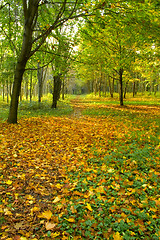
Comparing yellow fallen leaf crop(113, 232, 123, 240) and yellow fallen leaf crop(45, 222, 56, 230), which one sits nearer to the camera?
yellow fallen leaf crop(113, 232, 123, 240)

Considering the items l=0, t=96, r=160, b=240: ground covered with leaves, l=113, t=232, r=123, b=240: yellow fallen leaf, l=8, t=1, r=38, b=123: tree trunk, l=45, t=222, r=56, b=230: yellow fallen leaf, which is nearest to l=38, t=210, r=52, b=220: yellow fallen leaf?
l=0, t=96, r=160, b=240: ground covered with leaves

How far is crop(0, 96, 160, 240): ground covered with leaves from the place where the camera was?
9.12ft

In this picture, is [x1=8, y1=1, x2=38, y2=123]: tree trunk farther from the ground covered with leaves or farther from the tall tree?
the ground covered with leaves

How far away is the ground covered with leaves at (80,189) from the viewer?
2.78 m

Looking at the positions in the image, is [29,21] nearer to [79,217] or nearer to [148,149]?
[148,149]

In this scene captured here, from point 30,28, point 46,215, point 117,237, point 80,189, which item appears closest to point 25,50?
point 30,28

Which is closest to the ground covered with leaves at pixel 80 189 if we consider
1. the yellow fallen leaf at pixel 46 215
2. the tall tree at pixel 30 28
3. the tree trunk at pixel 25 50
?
the yellow fallen leaf at pixel 46 215

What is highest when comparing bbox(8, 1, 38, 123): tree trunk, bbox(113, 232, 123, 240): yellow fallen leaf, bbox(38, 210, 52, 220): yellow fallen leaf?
bbox(8, 1, 38, 123): tree trunk

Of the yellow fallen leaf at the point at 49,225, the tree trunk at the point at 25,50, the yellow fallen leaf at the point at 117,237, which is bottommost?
the yellow fallen leaf at the point at 49,225

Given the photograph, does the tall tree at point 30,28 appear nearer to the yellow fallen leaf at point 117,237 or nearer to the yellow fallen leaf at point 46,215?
the yellow fallen leaf at point 46,215

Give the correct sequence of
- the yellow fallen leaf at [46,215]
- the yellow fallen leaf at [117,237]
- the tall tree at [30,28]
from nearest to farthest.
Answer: the yellow fallen leaf at [117,237]
the yellow fallen leaf at [46,215]
the tall tree at [30,28]

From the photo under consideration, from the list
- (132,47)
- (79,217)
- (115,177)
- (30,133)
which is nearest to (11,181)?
(79,217)

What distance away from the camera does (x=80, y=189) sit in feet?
12.9

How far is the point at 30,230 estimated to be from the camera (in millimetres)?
2777
